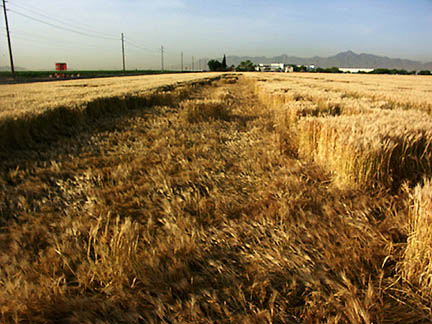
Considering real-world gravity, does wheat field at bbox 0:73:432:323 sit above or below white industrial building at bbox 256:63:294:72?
below

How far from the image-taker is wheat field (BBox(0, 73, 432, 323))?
3.41 feet

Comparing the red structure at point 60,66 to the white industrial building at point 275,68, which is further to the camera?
the white industrial building at point 275,68

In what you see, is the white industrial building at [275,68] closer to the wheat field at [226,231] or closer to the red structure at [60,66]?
the red structure at [60,66]

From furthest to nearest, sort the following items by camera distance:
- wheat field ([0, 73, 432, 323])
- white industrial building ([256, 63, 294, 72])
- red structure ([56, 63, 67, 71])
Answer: white industrial building ([256, 63, 294, 72]), red structure ([56, 63, 67, 71]), wheat field ([0, 73, 432, 323])

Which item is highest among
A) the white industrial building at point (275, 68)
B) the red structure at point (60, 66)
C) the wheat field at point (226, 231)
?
the white industrial building at point (275, 68)

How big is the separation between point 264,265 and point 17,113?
15.8 ft

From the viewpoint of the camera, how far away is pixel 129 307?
3.49 ft

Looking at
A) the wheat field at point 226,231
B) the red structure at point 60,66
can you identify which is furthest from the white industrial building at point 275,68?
the wheat field at point 226,231

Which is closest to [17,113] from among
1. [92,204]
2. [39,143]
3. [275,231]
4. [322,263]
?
[39,143]

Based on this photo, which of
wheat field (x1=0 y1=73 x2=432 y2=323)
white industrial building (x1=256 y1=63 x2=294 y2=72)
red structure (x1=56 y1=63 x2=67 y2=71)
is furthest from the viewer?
white industrial building (x1=256 y1=63 x2=294 y2=72)

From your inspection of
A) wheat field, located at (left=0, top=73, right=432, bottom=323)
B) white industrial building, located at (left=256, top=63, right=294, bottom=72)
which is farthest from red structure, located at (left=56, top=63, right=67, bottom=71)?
white industrial building, located at (left=256, top=63, right=294, bottom=72)

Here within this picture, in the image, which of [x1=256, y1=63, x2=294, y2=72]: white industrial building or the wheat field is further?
[x1=256, y1=63, x2=294, y2=72]: white industrial building

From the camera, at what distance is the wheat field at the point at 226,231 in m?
1.04

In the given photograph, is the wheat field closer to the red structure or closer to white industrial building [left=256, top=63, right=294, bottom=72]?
the red structure
